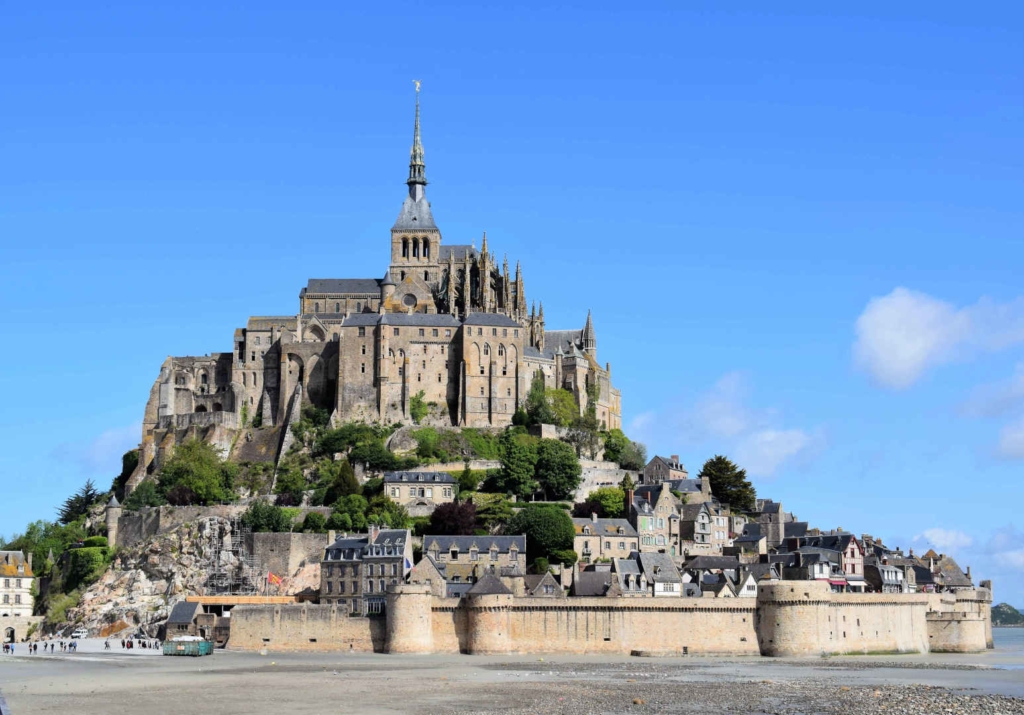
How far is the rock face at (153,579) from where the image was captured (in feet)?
260

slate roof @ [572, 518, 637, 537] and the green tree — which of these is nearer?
slate roof @ [572, 518, 637, 537]

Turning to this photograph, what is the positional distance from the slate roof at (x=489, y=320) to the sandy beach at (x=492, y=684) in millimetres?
37436

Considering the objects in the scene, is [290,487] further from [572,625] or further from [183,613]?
[572,625]

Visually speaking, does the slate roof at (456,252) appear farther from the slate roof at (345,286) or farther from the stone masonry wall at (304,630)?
the stone masonry wall at (304,630)

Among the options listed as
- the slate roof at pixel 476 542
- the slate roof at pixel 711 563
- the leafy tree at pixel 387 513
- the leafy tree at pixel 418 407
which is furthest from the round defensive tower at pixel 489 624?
the leafy tree at pixel 418 407

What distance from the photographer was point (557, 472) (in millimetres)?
92062

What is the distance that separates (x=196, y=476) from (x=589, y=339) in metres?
35.3

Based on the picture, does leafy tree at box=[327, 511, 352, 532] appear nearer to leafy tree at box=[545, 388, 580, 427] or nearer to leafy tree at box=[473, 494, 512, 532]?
leafy tree at box=[473, 494, 512, 532]

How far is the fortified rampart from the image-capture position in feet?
231

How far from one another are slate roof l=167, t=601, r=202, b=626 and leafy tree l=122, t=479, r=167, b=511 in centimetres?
1607

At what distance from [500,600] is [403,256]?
47040mm

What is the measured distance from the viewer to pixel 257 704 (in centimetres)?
→ 4944

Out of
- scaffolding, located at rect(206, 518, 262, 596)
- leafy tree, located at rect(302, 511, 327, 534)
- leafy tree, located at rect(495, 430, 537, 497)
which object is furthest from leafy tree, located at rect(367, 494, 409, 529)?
scaffolding, located at rect(206, 518, 262, 596)

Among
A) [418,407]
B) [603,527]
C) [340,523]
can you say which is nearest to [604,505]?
[603,527]
